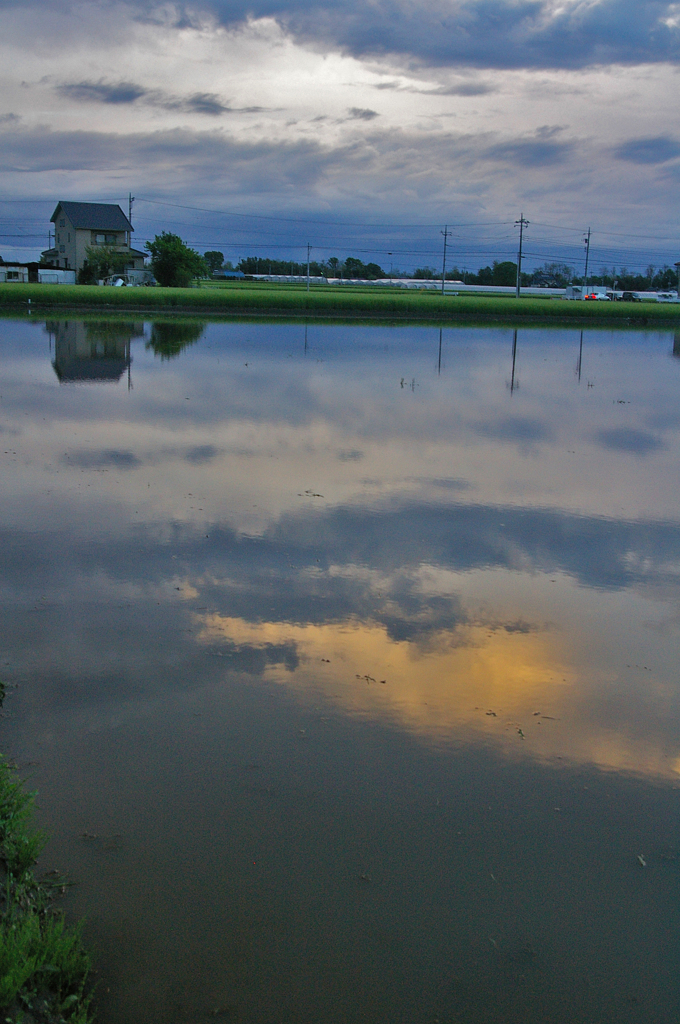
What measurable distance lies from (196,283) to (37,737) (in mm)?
87687

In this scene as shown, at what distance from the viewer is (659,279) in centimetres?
14125

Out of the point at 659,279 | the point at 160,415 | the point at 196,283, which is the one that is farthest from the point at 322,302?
the point at 659,279

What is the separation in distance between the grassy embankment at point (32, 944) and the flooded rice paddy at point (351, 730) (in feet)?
0.47

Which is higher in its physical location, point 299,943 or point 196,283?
point 196,283

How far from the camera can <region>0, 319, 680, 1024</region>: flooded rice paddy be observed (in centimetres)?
370

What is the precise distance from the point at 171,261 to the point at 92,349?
165ft

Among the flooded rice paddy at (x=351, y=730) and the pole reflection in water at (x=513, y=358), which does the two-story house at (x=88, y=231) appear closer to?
the pole reflection in water at (x=513, y=358)

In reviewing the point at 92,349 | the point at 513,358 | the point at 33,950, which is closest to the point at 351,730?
the point at 33,950

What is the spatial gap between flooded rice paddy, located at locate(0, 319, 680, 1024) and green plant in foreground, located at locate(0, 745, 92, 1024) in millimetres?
159

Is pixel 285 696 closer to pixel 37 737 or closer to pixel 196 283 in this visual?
pixel 37 737

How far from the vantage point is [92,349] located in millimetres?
28125

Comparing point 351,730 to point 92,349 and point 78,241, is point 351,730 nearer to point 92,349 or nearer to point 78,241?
point 92,349

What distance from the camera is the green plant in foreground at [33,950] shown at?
3.12 meters

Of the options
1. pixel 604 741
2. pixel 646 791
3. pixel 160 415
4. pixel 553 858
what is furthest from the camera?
pixel 160 415
